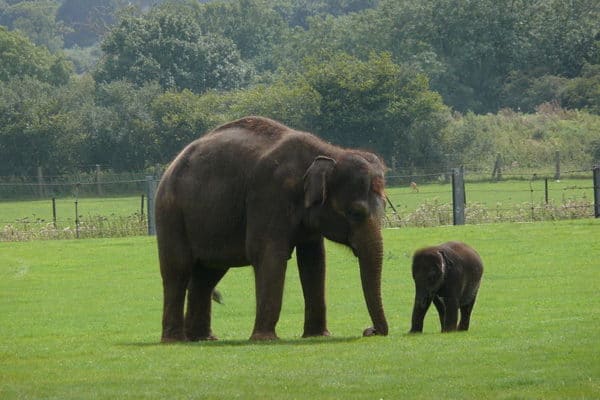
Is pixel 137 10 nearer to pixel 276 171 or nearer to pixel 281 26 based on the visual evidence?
pixel 281 26

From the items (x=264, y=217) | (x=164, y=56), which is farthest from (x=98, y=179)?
(x=264, y=217)

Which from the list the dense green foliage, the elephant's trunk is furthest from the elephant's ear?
the dense green foliage

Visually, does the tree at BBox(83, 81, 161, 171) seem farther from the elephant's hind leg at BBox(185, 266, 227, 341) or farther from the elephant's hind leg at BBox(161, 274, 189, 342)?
the elephant's hind leg at BBox(161, 274, 189, 342)

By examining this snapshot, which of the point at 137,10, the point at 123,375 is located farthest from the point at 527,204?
the point at 137,10

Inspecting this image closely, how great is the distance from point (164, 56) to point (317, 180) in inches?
3442

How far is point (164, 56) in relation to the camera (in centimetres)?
10250

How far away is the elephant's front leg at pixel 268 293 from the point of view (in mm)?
16250

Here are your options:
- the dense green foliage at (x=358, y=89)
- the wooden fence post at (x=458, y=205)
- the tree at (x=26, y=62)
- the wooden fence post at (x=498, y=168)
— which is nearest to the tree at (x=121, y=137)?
the dense green foliage at (x=358, y=89)

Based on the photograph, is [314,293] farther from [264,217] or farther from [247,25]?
[247,25]

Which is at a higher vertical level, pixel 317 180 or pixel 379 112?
pixel 379 112

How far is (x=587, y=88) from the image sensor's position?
84000 mm

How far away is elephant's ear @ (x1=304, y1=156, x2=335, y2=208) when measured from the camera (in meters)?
16.0

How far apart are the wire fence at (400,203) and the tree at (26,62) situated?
1793 inches

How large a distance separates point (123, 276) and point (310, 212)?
12.2 m
